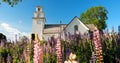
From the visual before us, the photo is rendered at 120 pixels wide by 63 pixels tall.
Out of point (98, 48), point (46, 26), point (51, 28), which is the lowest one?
point (98, 48)

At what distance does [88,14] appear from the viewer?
257 feet

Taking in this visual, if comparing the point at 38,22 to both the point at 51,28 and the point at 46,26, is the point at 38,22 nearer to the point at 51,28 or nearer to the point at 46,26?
the point at 46,26

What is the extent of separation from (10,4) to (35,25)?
48650 mm

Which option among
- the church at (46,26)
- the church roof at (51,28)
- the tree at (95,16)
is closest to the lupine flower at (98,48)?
the church at (46,26)

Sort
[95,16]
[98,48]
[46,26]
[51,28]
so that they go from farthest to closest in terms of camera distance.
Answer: [95,16] < [46,26] < [51,28] < [98,48]

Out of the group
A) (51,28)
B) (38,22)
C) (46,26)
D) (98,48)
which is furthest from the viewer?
(38,22)

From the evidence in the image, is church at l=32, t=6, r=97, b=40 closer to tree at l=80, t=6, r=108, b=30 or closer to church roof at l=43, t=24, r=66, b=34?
church roof at l=43, t=24, r=66, b=34

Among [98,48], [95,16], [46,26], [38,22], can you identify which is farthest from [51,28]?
[98,48]

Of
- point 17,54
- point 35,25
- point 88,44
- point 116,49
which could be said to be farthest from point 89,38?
point 35,25

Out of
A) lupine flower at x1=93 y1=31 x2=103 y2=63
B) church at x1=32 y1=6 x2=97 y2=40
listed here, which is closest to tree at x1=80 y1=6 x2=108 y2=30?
church at x1=32 y1=6 x2=97 y2=40

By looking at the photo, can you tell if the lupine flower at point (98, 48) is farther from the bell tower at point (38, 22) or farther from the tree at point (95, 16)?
the tree at point (95, 16)

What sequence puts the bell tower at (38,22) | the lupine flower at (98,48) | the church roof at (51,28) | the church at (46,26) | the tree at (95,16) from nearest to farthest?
the lupine flower at (98,48) < the church at (46,26) < the church roof at (51,28) < the bell tower at (38,22) < the tree at (95,16)

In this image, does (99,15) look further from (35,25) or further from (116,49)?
(116,49)

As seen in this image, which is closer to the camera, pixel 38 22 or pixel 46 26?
pixel 46 26
